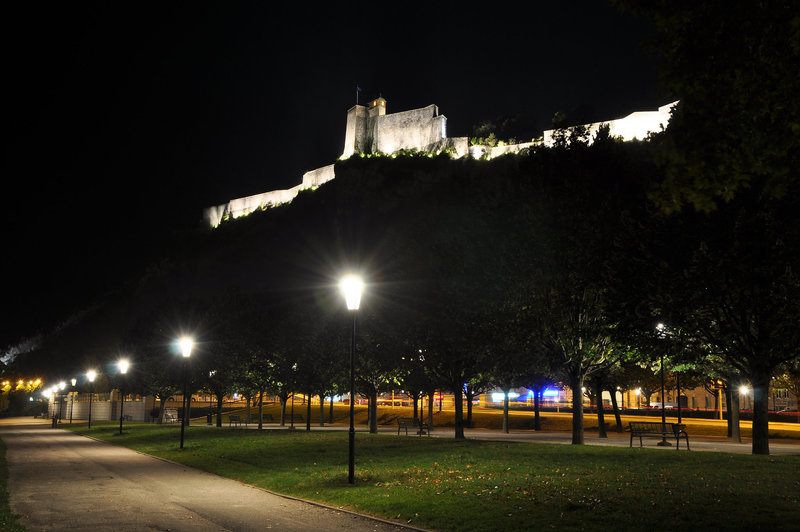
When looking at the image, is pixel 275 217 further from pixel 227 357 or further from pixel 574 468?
pixel 574 468

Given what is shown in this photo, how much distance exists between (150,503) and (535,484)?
→ 357 inches

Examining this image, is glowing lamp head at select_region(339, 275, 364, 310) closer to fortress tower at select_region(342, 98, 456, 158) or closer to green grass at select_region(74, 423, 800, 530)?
green grass at select_region(74, 423, 800, 530)

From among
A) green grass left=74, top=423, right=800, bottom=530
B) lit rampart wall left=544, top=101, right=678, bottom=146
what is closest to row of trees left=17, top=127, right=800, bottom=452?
green grass left=74, top=423, right=800, bottom=530

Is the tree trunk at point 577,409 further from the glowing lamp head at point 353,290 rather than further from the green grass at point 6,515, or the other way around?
the green grass at point 6,515

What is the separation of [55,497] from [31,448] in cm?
1909

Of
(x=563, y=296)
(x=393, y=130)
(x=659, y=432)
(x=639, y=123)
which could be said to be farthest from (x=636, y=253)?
(x=393, y=130)

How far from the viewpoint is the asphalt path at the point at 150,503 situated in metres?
11.7

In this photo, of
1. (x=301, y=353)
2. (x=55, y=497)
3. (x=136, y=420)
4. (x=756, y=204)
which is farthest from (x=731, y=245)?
(x=136, y=420)

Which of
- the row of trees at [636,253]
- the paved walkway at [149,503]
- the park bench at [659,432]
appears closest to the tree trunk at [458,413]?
the row of trees at [636,253]

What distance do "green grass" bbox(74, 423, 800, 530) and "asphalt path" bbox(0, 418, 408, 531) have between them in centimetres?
93

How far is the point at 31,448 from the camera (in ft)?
102

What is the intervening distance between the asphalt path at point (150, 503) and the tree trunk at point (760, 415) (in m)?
15.5

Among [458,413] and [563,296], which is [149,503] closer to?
[563,296]

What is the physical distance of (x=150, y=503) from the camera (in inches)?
561
